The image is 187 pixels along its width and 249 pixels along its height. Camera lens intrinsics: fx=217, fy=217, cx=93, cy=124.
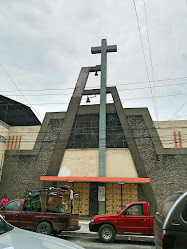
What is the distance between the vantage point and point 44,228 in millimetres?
9289

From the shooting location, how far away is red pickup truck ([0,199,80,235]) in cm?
927

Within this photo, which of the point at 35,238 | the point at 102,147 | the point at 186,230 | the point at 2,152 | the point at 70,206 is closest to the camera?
the point at 35,238

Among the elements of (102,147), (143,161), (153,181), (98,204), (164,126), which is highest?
(164,126)

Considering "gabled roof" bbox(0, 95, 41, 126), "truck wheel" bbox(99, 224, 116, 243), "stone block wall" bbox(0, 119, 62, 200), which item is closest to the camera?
"truck wheel" bbox(99, 224, 116, 243)

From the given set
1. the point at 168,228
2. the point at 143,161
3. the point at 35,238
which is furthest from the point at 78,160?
the point at 35,238

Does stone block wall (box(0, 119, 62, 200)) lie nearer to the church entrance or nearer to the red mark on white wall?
the church entrance

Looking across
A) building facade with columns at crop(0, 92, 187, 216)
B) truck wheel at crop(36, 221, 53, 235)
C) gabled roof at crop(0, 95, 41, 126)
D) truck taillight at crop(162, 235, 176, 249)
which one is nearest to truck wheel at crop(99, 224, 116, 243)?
truck wheel at crop(36, 221, 53, 235)

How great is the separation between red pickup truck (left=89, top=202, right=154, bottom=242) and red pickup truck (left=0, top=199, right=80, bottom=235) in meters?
1.12

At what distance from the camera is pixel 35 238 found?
2795mm

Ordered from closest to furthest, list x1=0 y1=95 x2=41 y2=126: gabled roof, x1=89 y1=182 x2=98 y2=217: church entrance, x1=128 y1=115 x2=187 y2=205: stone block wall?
x1=128 y1=115 x2=187 y2=205: stone block wall → x1=89 y1=182 x2=98 y2=217: church entrance → x1=0 y1=95 x2=41 y2=126: gabled roof

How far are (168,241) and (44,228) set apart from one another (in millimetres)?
6625

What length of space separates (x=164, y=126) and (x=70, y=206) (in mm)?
11770

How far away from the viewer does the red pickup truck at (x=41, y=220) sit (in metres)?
9.27

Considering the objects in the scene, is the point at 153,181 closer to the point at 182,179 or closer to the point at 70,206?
the point at 182,179
